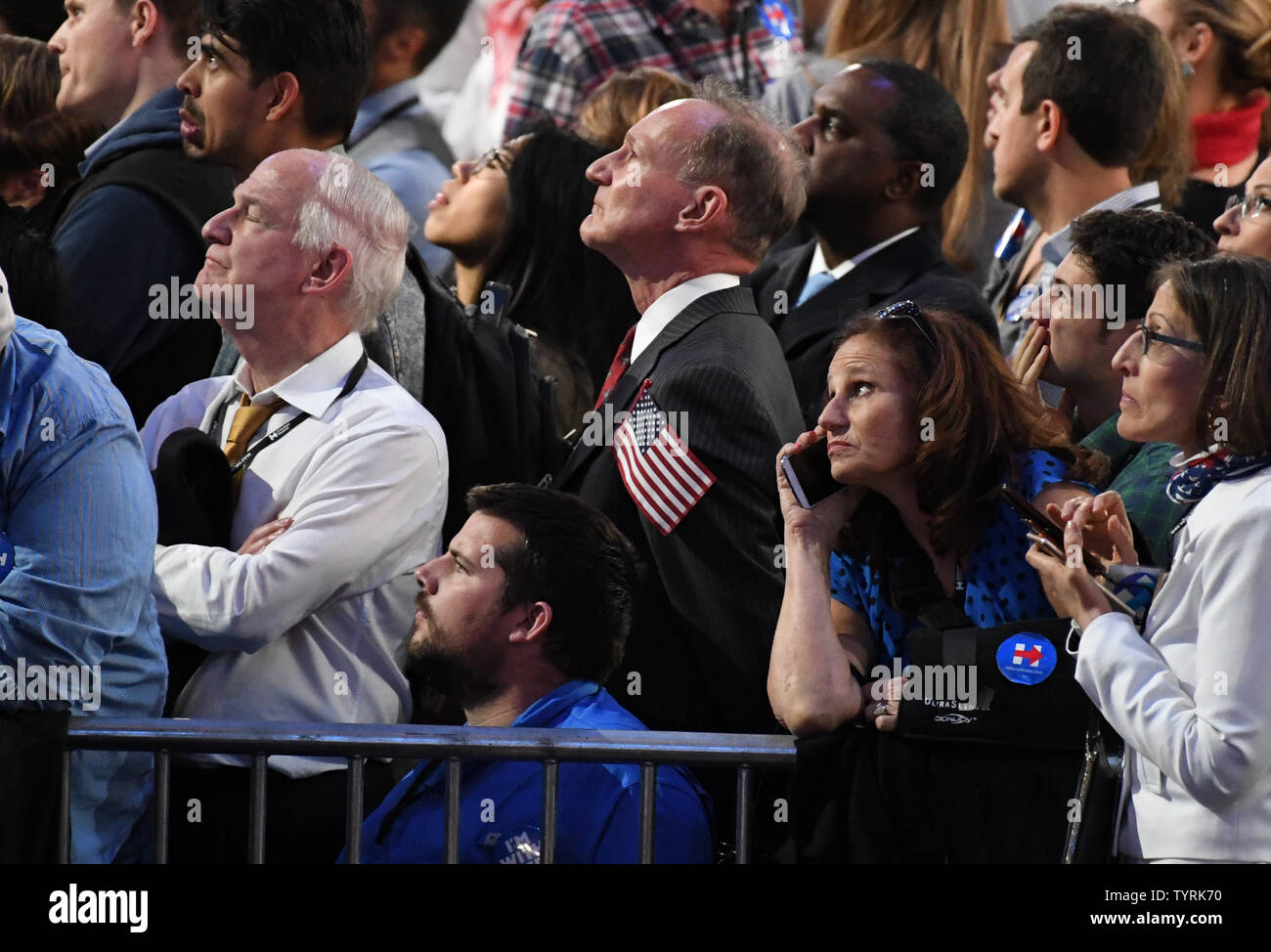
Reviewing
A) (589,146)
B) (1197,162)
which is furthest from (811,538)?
(1197,162)

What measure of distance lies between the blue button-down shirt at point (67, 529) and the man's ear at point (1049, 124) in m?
2.75

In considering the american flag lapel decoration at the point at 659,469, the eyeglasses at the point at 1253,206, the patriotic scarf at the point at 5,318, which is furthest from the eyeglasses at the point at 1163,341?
the patriotic scarf at the point at 5,318

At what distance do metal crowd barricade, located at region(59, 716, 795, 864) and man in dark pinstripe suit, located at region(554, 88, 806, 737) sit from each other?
15.5 inches

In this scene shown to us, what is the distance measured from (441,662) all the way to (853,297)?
5.57 feet

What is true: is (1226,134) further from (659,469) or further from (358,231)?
(358,231)

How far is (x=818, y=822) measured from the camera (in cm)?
342

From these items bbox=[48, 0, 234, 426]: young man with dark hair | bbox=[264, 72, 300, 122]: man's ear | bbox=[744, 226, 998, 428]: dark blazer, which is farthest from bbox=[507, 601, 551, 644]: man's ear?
bbox=[264, 72, 300, 122]: man's ear

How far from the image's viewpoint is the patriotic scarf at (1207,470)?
3.13 m

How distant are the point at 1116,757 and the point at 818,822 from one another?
54 cm

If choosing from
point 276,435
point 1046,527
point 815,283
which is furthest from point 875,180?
point 1046,527

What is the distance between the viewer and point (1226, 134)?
5797 mm

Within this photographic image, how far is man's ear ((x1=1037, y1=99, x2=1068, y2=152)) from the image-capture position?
5.17 metres

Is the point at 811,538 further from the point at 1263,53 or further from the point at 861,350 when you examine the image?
the point at 1263,53

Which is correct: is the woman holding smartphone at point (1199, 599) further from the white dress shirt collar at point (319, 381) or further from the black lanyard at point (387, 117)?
the black lanyard at point (387, 117)
